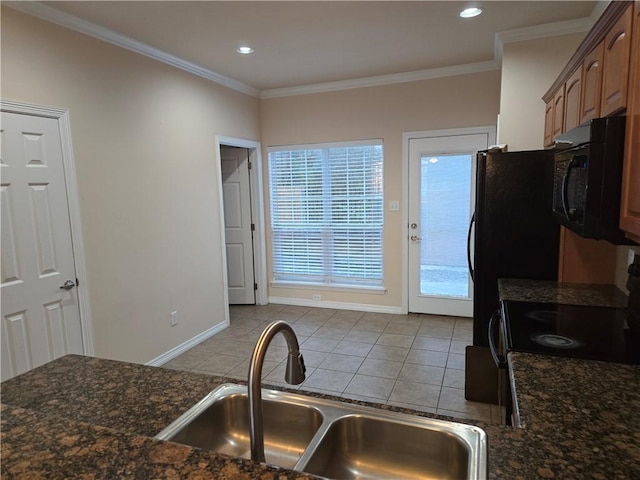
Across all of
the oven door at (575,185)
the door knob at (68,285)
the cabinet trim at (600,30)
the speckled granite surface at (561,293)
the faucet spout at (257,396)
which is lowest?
the speckled granite surface at (561,293)

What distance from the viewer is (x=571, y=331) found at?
5.96 feet

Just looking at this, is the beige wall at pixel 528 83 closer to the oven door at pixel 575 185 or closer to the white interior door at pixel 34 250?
the oven door at pixel 575 185

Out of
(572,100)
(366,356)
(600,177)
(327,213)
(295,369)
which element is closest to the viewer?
(295,369)

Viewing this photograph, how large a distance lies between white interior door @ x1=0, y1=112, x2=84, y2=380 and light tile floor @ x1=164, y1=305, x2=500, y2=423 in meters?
1.13

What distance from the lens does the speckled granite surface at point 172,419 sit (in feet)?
2.66

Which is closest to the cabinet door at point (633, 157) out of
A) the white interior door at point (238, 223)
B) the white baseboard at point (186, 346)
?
the white baseboard at point (186, 346)

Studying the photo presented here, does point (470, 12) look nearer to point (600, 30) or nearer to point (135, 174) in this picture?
point (600, 30)

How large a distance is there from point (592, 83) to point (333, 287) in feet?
12.5

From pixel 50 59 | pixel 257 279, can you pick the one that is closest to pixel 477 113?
pixel 257 279

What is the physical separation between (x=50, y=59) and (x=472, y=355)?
357 centimetres

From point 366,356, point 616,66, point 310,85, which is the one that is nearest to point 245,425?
point 616,66

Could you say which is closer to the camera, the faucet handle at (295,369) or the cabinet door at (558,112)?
the faucet handle at (295,369)

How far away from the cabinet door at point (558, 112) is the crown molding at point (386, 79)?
5.31 feet

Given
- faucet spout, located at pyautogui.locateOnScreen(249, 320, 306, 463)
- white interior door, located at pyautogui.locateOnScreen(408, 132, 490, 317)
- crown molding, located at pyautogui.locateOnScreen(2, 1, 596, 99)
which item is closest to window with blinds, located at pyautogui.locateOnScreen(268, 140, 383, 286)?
white interior door, located at pyautogui.locateOnScreen(408, 132, 490, 317)
